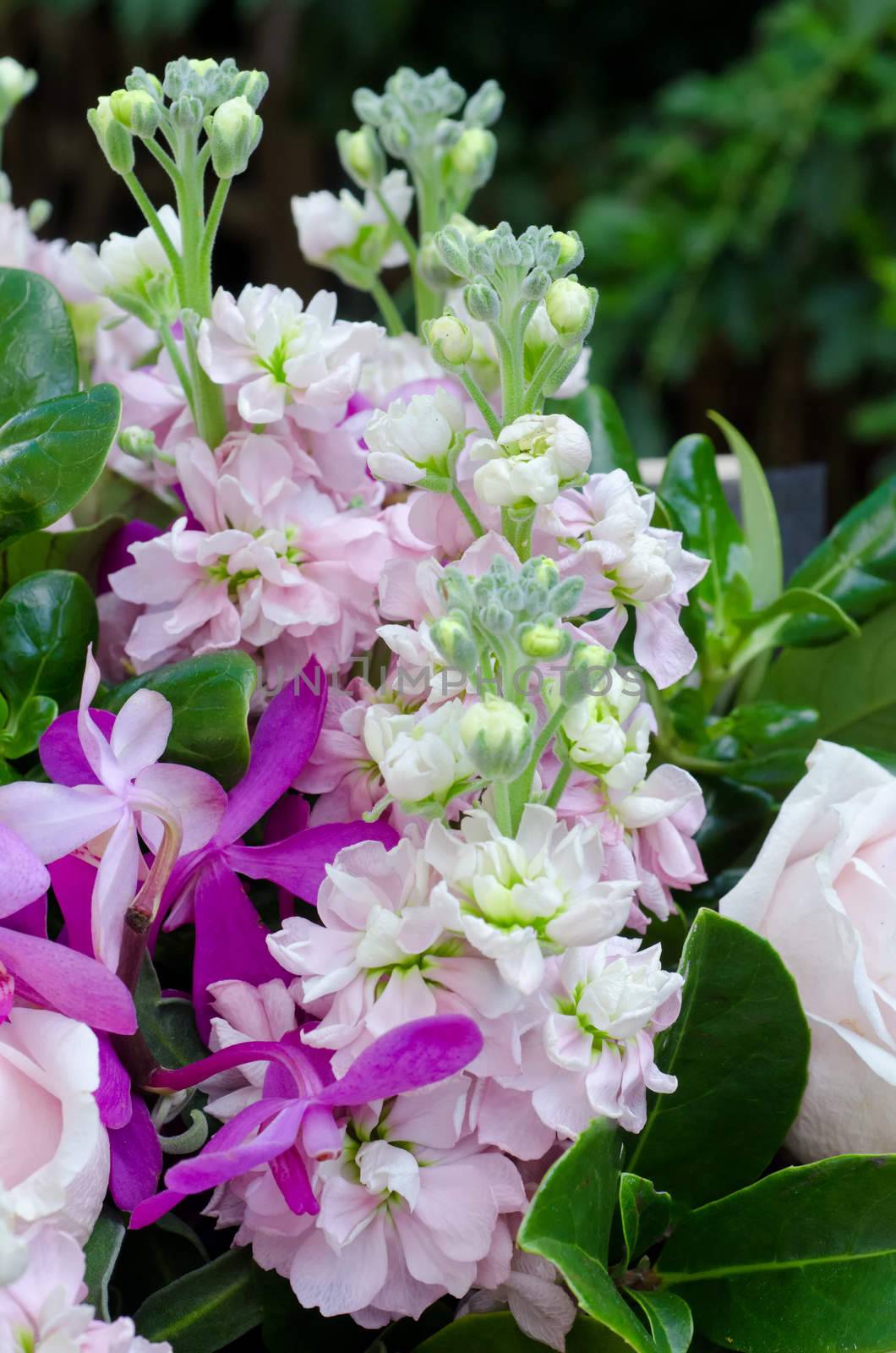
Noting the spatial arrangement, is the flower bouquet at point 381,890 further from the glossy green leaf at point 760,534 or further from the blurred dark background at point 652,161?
the blurred dark background at point 652,161

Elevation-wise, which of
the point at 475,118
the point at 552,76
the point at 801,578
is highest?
the point at 475,118

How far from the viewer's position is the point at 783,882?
39 cm

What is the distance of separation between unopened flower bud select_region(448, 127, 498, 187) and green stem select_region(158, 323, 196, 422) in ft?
0.44

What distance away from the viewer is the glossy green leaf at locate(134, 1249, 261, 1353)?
32 centimetres

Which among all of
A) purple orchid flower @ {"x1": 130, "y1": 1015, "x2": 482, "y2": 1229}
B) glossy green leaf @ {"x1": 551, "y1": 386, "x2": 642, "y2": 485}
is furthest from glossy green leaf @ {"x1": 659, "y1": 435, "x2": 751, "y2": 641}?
purple orchid flower @ {"x1": 130, "y1": 1015, "x2": 482, "y2": 1229}

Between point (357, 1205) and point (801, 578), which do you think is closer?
point (357, 1205)

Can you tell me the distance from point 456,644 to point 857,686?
0.80ft

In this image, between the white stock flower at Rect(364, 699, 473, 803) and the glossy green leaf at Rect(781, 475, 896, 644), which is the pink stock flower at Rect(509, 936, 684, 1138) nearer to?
the white stock flower at Rect(364, 699, 473, 803)

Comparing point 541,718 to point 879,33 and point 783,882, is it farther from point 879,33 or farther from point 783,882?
point 879,33

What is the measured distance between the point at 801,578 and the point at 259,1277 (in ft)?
0.95

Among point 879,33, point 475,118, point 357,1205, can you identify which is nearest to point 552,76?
point 879,33

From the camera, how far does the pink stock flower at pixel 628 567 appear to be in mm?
326

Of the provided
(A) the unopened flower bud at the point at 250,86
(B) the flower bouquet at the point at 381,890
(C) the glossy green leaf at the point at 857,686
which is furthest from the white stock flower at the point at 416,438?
(C) the glossy green leaf at the point at 857,686

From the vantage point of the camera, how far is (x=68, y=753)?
0.34 meters
